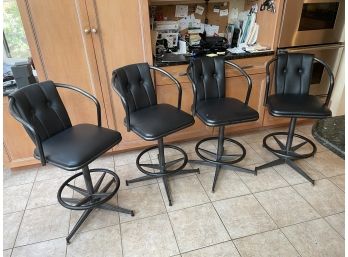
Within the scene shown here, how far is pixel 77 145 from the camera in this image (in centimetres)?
149

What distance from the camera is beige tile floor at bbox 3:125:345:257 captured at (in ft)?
5.04

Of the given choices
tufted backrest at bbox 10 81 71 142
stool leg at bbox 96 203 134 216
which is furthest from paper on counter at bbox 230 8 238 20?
stool leg at bbox 96 203 134 216

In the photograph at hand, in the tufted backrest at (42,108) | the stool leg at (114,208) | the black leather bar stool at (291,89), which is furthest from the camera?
the black leather bar stool at (291,89)

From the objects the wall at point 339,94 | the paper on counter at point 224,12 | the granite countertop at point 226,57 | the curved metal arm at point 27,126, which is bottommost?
the wall at point 339,94

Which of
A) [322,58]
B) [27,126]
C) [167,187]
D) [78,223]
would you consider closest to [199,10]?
[322,58]

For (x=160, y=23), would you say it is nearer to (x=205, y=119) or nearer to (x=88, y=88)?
(x=88, y=88)

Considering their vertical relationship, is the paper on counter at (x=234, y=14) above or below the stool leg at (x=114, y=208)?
above

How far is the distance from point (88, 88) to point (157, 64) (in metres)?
0.63

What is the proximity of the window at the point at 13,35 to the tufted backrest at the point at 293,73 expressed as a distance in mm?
2077

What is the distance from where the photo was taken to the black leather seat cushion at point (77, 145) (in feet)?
4.54

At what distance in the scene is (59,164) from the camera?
1.38 metres

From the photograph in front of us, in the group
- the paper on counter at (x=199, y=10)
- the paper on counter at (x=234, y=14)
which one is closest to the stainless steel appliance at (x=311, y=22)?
the paper on counter at (x=234, y=14)

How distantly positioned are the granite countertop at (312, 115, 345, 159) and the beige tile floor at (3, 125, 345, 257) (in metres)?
0.94

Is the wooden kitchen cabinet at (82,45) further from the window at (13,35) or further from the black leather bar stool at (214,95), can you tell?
the black leather bar stool at (214,95)
